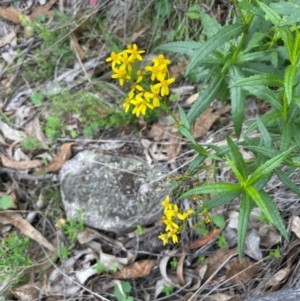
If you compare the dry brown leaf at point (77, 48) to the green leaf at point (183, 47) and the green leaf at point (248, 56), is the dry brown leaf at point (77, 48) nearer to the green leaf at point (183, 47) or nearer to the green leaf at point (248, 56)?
the green leaf at point (183, 47)

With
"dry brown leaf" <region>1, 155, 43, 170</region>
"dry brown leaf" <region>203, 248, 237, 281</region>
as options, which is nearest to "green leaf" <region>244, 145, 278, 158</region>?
"dry brown leaf" <region>203, 248, 237, 281</region>

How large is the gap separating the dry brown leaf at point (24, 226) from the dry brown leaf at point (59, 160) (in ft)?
1.15

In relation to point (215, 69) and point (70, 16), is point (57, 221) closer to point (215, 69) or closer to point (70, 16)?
point (215, 69)

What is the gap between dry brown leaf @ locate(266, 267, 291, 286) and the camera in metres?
2.55

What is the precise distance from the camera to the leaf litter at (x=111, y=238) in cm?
278

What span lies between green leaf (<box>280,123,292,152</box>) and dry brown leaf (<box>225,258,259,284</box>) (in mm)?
847

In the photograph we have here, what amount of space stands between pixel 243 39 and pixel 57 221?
170 cm

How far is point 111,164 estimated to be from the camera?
3.25 m

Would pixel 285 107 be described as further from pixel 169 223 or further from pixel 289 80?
pixel 169 223

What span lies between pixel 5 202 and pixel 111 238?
0.77m

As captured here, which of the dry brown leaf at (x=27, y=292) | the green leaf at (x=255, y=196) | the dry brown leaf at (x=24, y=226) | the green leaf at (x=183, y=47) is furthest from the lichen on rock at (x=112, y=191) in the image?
the green leaf at (x=255, y=196)

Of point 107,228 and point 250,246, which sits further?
point 107,228

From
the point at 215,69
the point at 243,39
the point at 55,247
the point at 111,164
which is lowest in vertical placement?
the point at 55,247

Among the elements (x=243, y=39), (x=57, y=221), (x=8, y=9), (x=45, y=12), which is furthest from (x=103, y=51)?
(x=243, y=39)
